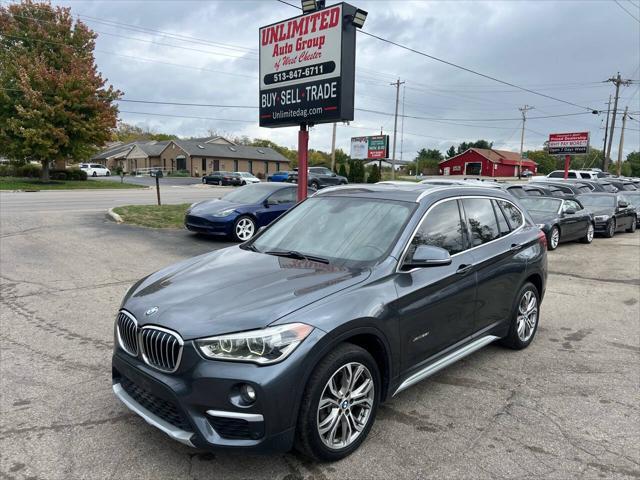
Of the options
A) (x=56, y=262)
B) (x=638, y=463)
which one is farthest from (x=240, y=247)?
(x=56, y=262)

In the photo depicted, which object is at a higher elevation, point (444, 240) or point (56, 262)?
point (444, 240)

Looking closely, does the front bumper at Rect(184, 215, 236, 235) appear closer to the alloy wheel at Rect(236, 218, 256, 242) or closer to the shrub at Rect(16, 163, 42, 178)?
the alloy wheel at Rect(236, 218, 256, 242)

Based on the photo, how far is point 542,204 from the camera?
13.3m

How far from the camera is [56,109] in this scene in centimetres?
3228

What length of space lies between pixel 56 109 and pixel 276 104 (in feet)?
89.8

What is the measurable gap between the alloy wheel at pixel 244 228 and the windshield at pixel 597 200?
1171 cm

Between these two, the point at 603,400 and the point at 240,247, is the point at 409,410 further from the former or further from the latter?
the point at 240,247

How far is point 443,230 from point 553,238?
9663 millimetres

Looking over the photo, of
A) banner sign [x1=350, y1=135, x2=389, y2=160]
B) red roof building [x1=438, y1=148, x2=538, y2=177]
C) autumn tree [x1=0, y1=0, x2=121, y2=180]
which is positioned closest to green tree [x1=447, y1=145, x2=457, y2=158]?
red roof building [x1=438, y1=148, x2=538, y2=177]

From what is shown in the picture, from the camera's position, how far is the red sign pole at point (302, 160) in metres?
10.9

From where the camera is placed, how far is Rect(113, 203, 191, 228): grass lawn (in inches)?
514

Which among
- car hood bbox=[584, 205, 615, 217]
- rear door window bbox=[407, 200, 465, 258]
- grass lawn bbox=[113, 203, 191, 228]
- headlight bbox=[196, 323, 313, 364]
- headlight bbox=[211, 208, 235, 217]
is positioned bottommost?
grass lawn bbox=[113, 203, 191, 228]

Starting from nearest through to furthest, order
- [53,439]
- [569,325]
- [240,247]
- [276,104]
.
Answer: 1. [53,439]
2. [240,247]
3. [569,325]
4. [276,104]

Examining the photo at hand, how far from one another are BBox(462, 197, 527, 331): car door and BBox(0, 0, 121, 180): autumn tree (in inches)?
1357
